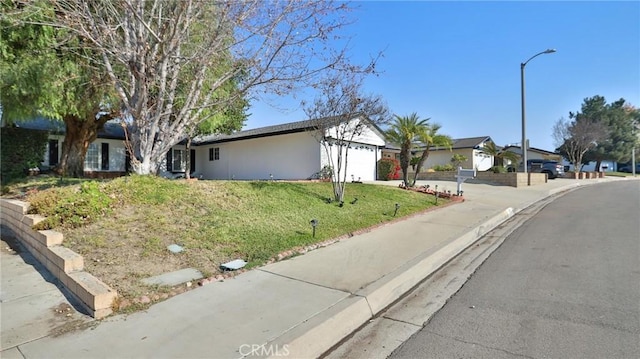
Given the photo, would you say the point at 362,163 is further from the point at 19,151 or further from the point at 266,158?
the point at 19,151

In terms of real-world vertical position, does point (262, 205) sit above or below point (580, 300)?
above

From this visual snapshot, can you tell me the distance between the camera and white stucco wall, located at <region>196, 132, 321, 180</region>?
18781 mm

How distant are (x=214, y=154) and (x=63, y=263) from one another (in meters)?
20.4

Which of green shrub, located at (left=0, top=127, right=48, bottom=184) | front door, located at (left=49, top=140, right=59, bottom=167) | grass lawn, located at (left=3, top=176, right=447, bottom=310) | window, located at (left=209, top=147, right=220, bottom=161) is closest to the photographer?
grass lawn, located at (left=3, top=176, right=447, bottom=310)

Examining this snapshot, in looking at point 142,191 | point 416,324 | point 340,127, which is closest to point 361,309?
point 416,324

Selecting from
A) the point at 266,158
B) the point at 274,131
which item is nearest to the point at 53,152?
the point at 266,158

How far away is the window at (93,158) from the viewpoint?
20.1 m

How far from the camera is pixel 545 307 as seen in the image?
4.25 meters

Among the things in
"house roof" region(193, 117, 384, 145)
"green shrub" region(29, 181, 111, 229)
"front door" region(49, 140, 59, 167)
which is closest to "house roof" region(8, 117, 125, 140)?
"front door" region(49, 140, 59, 167)

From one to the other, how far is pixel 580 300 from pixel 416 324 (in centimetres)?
218

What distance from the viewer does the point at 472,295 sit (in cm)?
476

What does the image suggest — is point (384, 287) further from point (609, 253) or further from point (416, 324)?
point (609, 253)

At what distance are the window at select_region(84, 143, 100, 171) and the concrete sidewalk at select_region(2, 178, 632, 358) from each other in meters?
18.7

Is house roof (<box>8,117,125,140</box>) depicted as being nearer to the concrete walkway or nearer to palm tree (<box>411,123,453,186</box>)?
the concrete walkway
